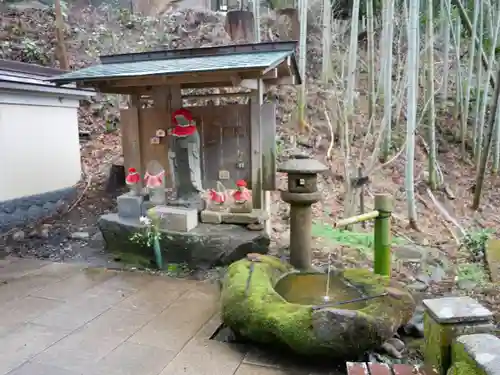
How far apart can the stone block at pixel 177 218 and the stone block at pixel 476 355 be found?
3.07 meters

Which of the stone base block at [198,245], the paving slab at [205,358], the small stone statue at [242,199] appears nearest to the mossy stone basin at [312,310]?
the paving slab at [205,358]

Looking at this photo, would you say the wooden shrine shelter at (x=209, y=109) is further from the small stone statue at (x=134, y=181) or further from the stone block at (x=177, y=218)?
the stone block at (x=177, y=218)

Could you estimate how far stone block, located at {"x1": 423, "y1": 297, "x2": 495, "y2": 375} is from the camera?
6.72ft

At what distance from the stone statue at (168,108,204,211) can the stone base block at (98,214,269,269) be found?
445 mm

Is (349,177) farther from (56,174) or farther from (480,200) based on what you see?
(56,174)

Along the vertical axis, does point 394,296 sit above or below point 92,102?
below

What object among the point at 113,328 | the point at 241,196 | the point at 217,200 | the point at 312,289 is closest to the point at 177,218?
the point at 217,200

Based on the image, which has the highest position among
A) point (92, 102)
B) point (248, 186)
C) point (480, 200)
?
point (92, 102)

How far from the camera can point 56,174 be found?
275 inches

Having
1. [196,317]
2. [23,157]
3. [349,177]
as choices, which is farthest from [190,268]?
[23,157]

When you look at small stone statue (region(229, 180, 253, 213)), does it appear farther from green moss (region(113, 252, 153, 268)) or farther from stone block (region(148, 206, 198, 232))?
green moss (region(113, 252, 153, 268))

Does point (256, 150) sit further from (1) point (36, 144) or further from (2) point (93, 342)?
(1) point (36, 144)

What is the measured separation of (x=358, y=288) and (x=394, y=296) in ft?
1.26

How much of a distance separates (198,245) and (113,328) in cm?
142
